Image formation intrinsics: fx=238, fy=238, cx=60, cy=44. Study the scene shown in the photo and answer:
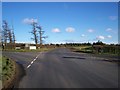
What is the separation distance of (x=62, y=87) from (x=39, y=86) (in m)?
0.98

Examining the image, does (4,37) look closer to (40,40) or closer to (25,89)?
(40,40)

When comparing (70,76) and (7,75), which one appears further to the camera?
(7,75)

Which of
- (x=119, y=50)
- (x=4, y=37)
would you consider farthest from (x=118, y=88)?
(x=4, y=37)

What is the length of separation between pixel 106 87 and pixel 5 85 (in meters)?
4.36

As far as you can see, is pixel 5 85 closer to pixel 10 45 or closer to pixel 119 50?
pixel 119 50

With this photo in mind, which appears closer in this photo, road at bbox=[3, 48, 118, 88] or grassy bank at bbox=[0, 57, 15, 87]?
road at bbox=[3, 48, 118, 88]

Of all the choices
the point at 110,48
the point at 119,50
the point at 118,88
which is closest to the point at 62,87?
the point at 118,88

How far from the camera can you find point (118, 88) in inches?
369

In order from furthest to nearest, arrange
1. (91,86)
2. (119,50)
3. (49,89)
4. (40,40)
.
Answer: (40,40) → (119,50) → (91,86) → (49,89)

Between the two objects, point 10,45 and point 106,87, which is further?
point 10,45

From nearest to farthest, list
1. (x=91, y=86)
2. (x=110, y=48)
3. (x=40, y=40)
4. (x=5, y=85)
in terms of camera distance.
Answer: (x=91, y=86), (x=5, y=85), (x=110, y=48), (x=40, y=40)

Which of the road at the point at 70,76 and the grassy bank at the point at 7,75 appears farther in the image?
the grassy bank at the point at 7,75

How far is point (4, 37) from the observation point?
8781 cm

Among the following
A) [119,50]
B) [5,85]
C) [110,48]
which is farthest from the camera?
[110,48]
